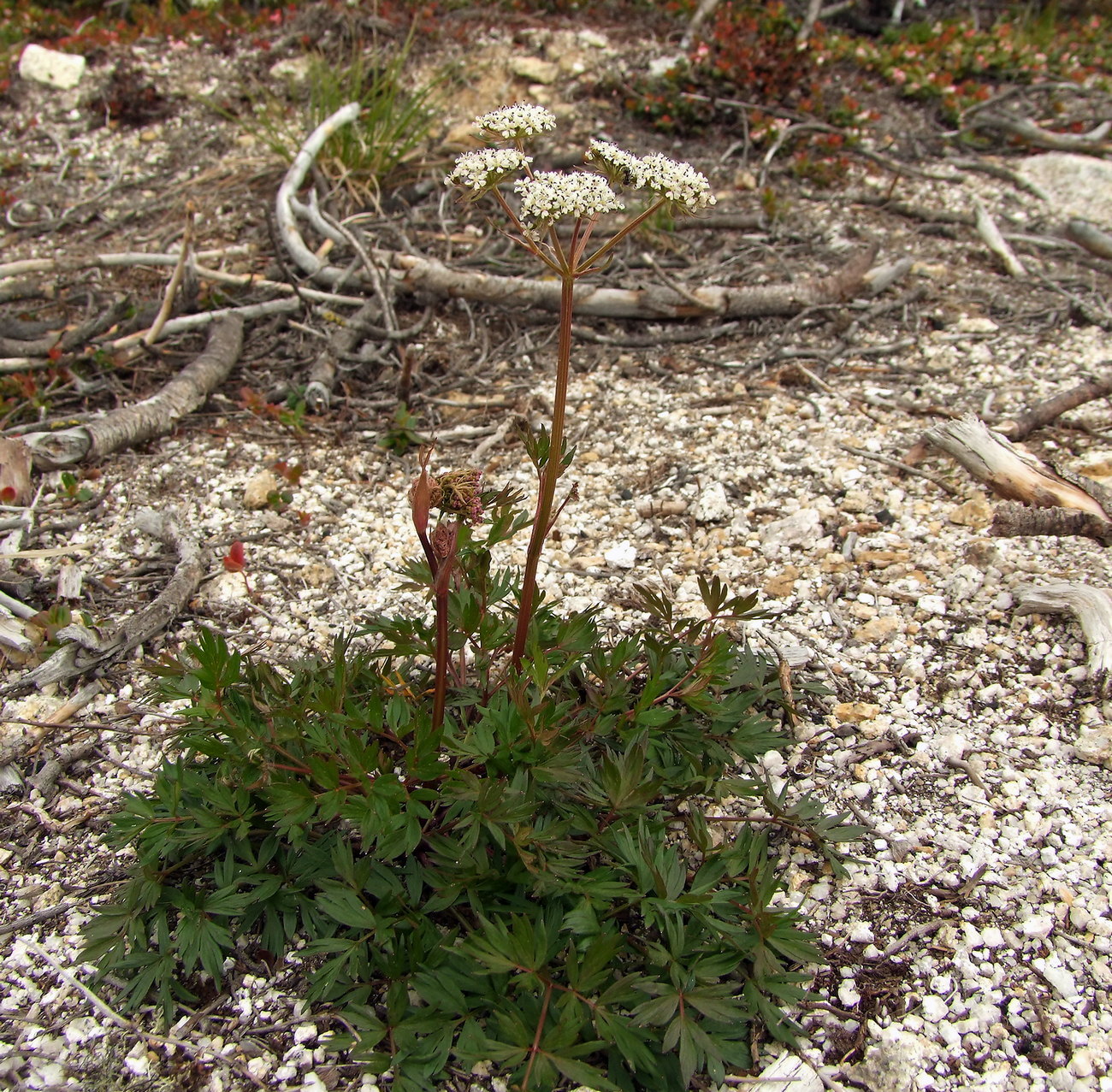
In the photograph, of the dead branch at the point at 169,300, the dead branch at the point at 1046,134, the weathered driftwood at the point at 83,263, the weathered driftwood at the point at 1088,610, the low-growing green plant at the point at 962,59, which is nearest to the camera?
the weathered driftwood at the point at 1088,610

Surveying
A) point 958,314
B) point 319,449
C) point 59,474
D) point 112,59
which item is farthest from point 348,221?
point 112,59

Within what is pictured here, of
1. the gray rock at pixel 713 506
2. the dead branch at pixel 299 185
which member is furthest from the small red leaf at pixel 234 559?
the dead branch at pixel 299 185

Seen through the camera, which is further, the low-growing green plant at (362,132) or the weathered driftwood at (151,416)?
the low-growing green plant at (362,132)

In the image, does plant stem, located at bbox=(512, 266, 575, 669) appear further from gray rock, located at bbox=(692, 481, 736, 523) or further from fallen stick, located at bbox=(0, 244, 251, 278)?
fallen stick, located at bbox=(0, 244, 251, 278)

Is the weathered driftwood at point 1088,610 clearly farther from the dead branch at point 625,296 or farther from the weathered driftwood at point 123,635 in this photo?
the weathered driftwood at point 123,635

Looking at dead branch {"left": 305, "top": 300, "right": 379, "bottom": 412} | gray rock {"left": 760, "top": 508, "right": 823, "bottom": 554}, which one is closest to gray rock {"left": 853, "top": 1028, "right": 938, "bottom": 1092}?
gray rock {"left": 760, "top": 508, "right": 823, "bottom": 554}

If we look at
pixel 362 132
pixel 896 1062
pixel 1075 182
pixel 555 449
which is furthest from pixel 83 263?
pixel 1075 182
